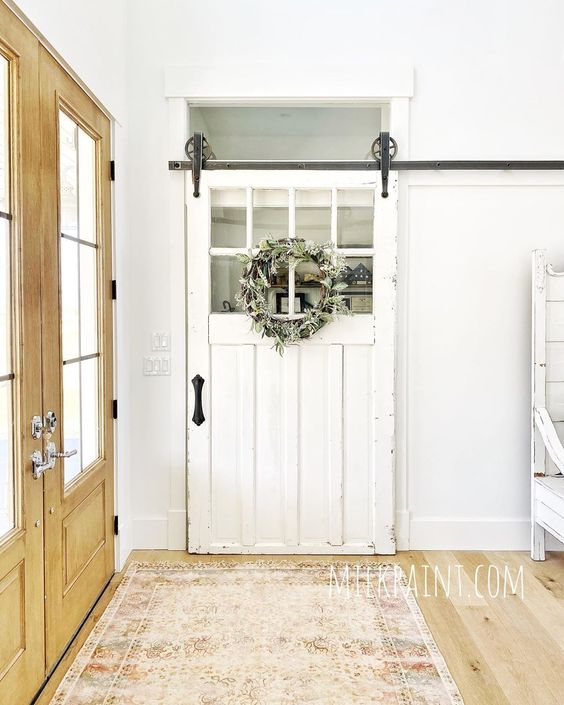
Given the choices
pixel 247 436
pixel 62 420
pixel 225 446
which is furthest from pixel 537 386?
pixel 62 420

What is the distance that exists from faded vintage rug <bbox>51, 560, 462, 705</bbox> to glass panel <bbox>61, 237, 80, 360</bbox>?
1206 mm

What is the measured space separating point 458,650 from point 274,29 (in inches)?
125

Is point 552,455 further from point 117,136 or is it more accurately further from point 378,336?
point 117,136

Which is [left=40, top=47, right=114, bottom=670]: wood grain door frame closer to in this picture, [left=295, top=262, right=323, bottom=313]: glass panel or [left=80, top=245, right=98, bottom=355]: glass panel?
[left=80, top=245, right=98, bottom=355]: glass panel

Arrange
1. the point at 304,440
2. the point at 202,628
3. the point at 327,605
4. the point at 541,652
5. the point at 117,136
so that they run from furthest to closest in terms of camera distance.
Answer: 1. the point at 304,440
2. the point at 117,136
3. the point at 327,605
4. the point at 202,628
5. the point at 541,652

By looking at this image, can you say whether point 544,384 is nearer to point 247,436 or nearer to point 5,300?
point 247,436

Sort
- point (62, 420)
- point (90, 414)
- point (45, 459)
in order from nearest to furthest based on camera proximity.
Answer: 1. point (45, 459)
2. point (62, 420)
3. point (90, 414)

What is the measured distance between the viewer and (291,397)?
324 centimetres

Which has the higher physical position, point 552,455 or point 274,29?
point 274,29

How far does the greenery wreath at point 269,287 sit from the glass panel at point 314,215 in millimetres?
128

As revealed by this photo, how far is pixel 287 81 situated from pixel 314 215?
0.74 metres

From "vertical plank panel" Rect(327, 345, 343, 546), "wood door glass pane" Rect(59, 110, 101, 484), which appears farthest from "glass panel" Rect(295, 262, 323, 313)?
"wood door glass pane" Rect(59, 110, 101, 484)

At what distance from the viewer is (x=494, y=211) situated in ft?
10.7

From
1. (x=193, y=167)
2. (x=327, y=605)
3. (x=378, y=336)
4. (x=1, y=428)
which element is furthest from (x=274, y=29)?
(x=327, y=605)
